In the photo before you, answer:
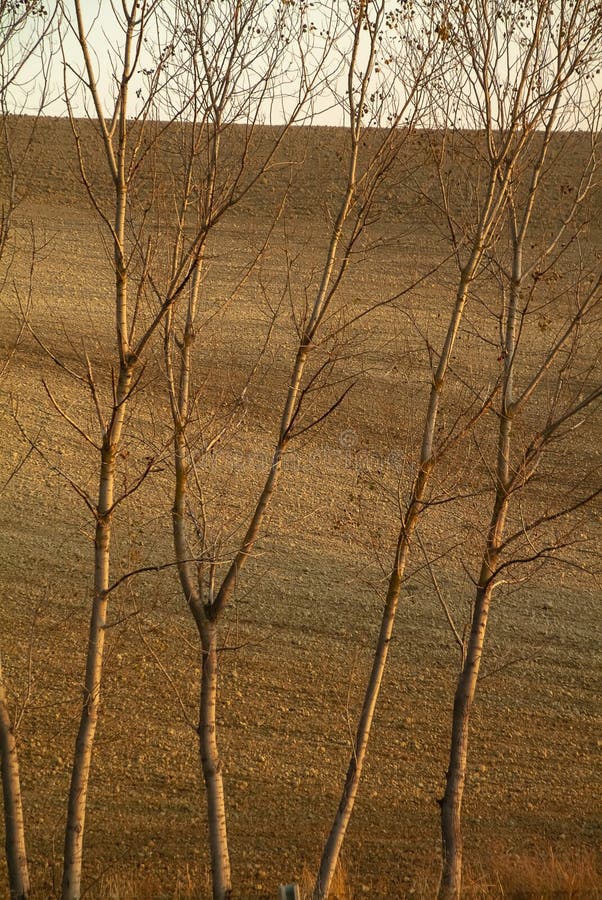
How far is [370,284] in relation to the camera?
89.4ft

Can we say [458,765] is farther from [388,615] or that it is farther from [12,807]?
[12,807]

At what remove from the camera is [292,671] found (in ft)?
36.8

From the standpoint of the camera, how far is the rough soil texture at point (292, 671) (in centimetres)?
810

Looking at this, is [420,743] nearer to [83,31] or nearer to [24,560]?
[24,560]

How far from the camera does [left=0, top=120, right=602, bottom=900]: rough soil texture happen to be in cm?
810

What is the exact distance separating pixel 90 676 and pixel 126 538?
27.9ft

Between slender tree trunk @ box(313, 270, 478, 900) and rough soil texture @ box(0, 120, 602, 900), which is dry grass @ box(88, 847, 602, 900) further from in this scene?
slender tree trunk @ box(313, 270, 478, 900)

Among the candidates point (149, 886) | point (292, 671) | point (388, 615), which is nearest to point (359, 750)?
point (388, 615)

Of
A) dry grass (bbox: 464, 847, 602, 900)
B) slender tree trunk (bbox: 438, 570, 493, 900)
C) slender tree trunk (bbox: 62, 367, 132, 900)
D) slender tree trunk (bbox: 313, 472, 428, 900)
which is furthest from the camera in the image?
dry grass (bbox: 464, 847, 602, 900)

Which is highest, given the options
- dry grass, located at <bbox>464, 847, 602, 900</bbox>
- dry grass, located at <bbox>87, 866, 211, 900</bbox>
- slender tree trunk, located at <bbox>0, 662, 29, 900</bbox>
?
slender tree trunk, located at <bbox>0, 662, 29, 900</bbox>

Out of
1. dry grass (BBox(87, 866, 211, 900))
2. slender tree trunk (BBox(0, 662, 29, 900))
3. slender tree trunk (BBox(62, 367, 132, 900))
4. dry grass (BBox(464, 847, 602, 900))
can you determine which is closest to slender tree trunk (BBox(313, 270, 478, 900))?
dry grass (BBox(464, 847, 602, 900))

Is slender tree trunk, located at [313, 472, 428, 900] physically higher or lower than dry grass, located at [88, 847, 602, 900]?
higher

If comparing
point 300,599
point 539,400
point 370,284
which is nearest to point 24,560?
point 300,599

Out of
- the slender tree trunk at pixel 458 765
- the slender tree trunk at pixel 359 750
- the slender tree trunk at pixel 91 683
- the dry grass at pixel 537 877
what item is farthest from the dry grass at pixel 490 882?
the slender tree trunk at pixel 91 683
